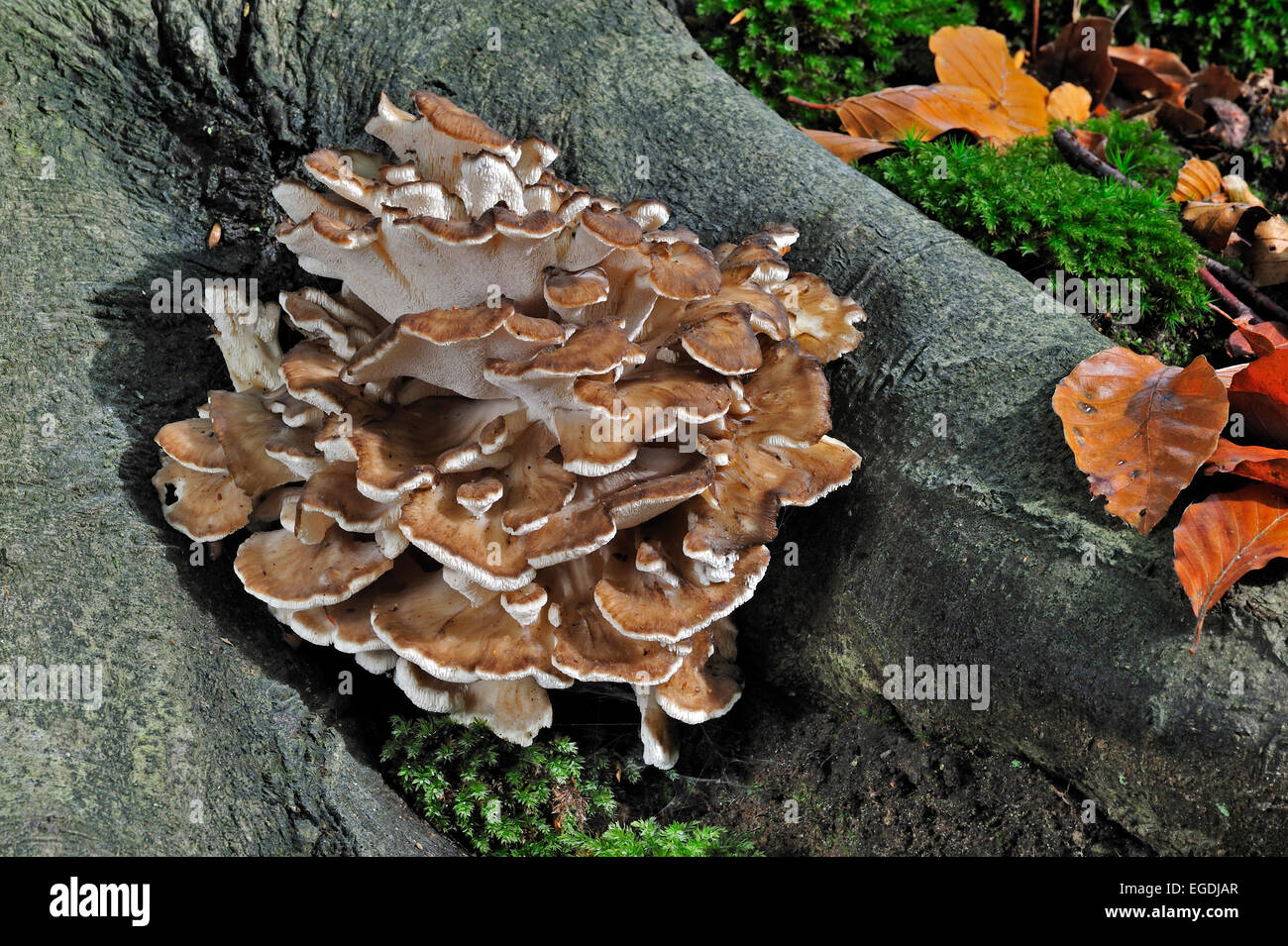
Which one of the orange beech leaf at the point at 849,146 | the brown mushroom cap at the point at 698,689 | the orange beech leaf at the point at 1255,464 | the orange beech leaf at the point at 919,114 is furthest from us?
the orange beech leaf at the point at 919,114

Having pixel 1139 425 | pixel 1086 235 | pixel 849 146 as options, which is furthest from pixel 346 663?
pixel 1086 235

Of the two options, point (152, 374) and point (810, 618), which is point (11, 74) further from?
point (810, 618)

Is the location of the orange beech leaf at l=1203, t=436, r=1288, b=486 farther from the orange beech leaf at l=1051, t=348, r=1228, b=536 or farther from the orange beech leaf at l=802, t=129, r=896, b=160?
the orange beech leaf at l=802, t=129, r=896, b=160

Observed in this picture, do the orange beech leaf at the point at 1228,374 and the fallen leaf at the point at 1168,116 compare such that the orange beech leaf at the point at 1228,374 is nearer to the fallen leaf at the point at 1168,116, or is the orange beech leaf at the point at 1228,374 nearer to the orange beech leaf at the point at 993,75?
the orange beech leaf at the point at 993,75

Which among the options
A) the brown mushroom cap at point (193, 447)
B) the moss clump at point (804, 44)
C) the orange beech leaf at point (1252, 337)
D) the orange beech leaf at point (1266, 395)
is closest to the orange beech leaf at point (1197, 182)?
the orange beech leaf at point (1252, 337)

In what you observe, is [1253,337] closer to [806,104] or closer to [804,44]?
[806,104]

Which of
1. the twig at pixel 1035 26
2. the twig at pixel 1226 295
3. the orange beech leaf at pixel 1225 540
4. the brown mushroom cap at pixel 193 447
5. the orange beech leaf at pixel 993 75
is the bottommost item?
the brown mushroom cap at pixel 193 447

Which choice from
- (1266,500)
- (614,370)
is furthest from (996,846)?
(614,370)
